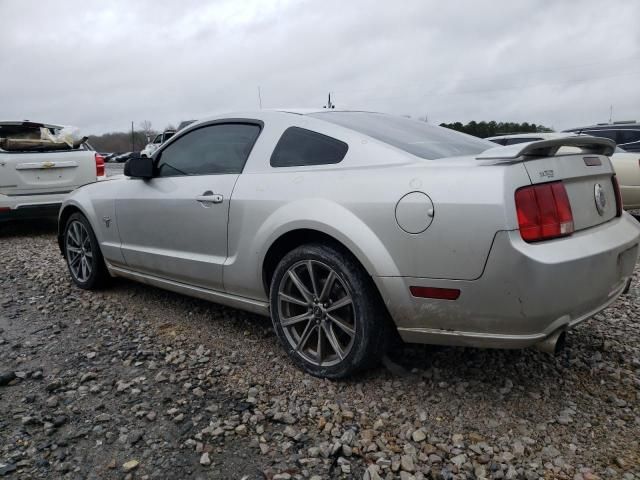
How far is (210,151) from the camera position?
3436mm

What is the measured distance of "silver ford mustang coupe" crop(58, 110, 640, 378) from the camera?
7.11 feet

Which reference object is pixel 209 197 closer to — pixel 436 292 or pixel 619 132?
pixel 436 292

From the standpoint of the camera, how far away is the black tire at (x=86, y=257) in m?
4.38

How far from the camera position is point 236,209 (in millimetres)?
3033

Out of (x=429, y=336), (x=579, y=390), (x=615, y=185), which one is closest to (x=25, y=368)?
(x=429, y=336)

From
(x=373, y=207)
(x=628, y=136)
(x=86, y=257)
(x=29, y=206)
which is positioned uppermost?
(x=628, y=136)

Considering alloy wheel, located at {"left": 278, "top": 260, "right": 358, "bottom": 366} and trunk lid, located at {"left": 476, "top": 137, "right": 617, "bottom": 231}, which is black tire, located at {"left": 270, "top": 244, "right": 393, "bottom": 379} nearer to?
alloy wheel, located at {"left": 278, "top": 260, "right": 358, "bottom": 366}

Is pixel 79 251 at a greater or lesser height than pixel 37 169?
lesser

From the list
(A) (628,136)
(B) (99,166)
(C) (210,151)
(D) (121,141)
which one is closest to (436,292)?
(C) (210,151)

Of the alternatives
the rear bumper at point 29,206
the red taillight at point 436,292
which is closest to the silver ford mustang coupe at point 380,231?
the red taillight at point 436,292

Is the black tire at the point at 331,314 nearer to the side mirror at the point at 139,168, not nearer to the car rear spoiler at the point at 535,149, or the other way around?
the car rear spoiler at the point at 535,149

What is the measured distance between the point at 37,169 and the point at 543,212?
6.85 meters

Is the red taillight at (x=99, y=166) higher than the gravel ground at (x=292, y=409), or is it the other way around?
the red taillight at (x=99, y=166)

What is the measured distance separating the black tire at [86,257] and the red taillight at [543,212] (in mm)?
3454
